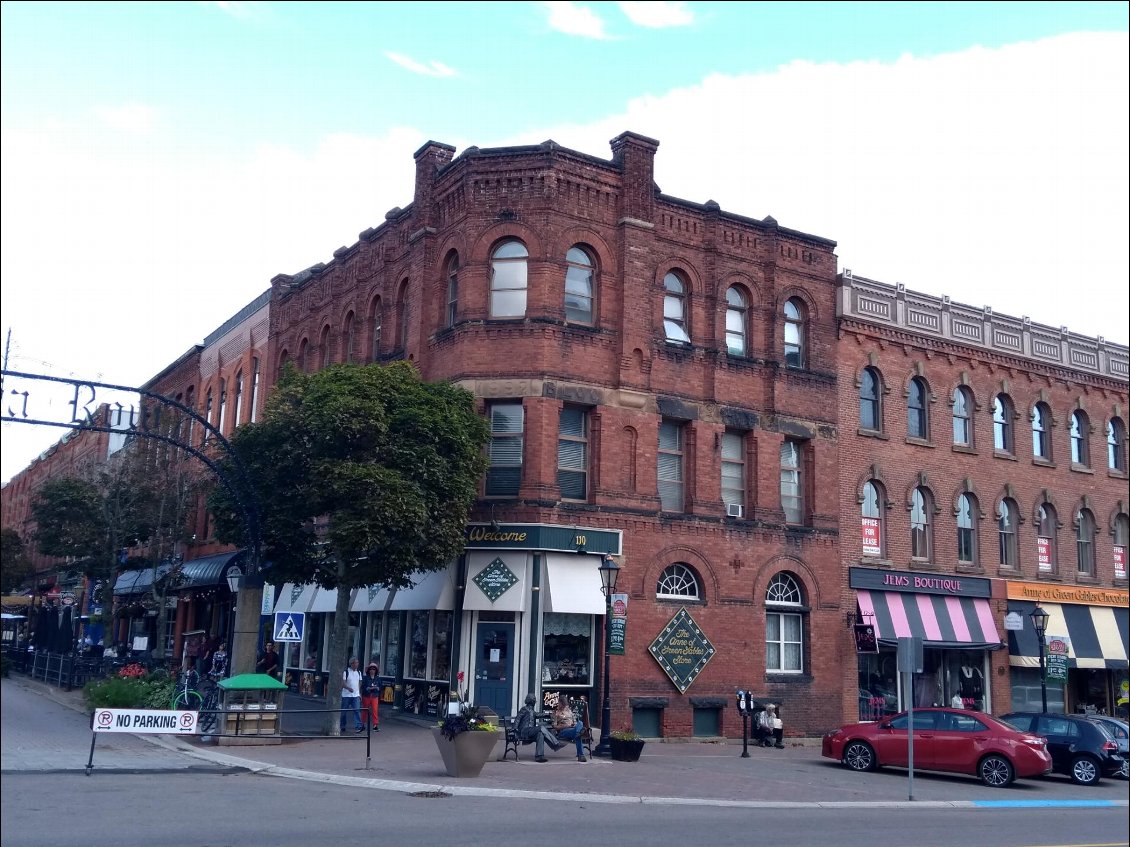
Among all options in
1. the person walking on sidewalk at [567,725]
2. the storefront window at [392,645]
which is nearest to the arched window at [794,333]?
the person walking on sidewalk at [567,725]

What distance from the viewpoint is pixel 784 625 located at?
28969 millimetres

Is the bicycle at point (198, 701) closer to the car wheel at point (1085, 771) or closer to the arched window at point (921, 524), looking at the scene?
the car wheel at point (1085, 771)

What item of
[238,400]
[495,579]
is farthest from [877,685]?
[238,400]

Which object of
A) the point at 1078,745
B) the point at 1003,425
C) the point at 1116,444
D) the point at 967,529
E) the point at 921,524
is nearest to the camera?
the point at 1078,745

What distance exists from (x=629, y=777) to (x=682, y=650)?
24.6 ft

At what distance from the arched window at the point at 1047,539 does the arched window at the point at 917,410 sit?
5.32 m

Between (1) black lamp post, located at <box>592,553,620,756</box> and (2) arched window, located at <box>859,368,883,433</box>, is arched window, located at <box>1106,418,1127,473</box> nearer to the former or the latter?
(2) arched window, located at <box>859,368,883,433</box>

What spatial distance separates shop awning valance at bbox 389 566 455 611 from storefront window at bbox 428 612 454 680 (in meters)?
0.53

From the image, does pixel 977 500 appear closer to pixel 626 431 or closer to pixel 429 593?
pixel 626 431

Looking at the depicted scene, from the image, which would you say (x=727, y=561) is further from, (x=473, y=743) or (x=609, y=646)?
(x=473, y=743)

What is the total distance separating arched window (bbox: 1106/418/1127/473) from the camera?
37338 millimetres

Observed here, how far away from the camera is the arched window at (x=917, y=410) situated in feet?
108

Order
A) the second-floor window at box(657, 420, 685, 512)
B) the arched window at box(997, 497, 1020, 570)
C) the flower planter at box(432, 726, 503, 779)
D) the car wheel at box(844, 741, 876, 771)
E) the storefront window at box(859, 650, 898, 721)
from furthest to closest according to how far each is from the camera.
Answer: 1. the arched window at box(997, 497, 1020, 570)
2. the storefront window at box(859, 650, 898, 721)
3. the second-floor window at box(657, 420, 685, 512)
4. the car wheel at box(844, 741, 876, 771)
5. the flower planter at box(432, 726, 503, 779)

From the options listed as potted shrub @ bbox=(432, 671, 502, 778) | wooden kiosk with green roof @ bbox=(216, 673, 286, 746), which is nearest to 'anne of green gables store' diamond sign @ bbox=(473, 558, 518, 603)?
wooden kiosk with green roof @ bbox=(216, 673, 286, 746)
